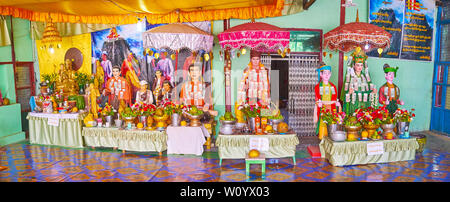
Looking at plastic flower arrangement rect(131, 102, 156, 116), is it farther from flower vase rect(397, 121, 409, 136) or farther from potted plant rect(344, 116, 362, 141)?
flower vase rect(397, 121, 409, 136)

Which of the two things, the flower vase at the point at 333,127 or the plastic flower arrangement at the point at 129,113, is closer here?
the flower vase at the point at 333,127

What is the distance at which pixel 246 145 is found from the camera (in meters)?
7.01

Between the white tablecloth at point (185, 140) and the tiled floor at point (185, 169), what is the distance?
212 millimetres

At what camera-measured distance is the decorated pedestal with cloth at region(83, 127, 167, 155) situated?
7.77 m

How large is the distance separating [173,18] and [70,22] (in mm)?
3117

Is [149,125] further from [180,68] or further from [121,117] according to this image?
[180,68]

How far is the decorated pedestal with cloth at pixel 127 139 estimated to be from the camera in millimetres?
→ 7770

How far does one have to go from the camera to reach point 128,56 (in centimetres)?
974

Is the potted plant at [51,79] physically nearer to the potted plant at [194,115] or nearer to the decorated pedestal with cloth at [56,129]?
the decorated pedestal with cloth at [56,129]

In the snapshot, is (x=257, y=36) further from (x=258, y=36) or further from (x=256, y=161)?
(x=256, y=161)

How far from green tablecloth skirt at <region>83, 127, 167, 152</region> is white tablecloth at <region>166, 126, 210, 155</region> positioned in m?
0.18

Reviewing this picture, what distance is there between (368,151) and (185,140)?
3.90 meters

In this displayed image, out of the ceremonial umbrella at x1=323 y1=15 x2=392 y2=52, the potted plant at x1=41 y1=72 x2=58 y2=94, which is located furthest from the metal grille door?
the potted plant at x1=41 y1=72 x2=58 y2=94

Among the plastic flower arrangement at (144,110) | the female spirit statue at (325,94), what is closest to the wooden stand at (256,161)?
the female spirit statue at (325,94)
